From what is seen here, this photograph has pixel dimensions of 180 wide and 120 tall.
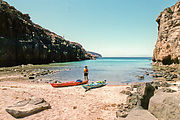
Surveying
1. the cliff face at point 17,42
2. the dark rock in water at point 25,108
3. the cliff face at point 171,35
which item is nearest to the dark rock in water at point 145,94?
the dark rock in water at point 25,108

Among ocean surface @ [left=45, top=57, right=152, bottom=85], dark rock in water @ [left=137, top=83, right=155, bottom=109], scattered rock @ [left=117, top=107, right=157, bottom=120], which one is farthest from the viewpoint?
ocean surface @ [left=45, top=57, right=152, bottom=85]

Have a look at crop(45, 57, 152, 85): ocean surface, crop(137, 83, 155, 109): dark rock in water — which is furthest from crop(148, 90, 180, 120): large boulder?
crop(45, 57, 152, 85): ocean surface

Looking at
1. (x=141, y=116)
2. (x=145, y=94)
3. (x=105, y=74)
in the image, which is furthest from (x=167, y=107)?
(x=105, y=74)

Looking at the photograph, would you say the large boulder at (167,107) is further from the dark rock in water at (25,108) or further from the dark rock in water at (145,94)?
the dark rock in water at (25,108)

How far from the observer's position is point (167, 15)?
150 ft

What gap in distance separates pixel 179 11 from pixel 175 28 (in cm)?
608

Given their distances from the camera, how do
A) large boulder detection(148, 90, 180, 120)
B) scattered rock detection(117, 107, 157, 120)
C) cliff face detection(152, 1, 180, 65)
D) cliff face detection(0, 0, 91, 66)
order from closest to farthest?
large boulder detection(148, 90, 180, 120) < scattered rock detection(117, 107, 157, 120) < cliff face detection(152, 1, 180, 65) < cliff face detection(0, 0, 91, 66)

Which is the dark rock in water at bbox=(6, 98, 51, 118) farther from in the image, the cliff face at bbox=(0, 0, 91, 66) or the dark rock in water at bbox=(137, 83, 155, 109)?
the cliff face at bbox=(0, 0, 91, 66)

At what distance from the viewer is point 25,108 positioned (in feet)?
23.0

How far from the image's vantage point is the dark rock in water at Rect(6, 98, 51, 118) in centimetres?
650

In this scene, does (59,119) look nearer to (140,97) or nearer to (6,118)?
(6,118)

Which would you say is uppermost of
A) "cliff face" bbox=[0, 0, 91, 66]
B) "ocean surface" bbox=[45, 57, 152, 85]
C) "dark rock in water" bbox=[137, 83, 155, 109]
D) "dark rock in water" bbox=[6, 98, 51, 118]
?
"cliff face" bbox=[0, 0, 91, 66]

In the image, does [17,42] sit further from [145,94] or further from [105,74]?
[145,94]

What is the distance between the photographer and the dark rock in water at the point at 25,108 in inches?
256
